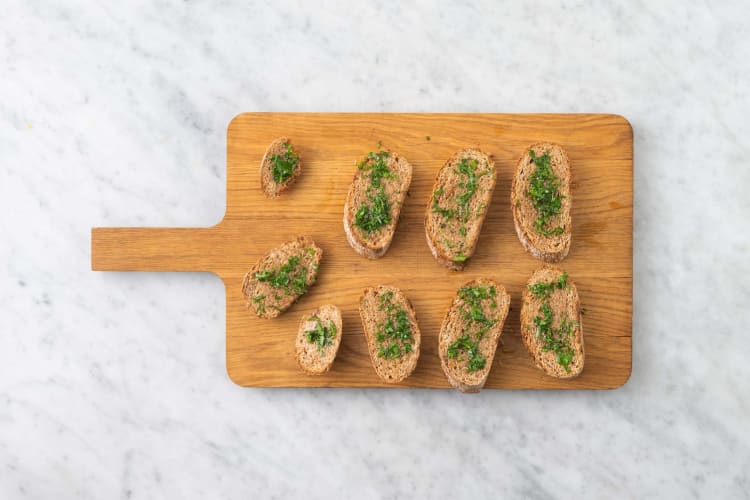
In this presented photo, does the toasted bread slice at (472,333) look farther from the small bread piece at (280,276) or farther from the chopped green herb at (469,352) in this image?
the small bread piece at (280,276)

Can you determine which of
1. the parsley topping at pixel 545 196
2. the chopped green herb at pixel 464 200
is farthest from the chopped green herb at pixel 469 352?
the parsley topping at pixel 545 196

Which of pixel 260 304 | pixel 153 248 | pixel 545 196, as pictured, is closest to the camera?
pixel 545 196

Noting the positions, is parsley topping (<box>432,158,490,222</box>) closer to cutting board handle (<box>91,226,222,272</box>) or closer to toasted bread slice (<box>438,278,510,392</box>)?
toasted bread slice (<box>438,278,510,392</box>)

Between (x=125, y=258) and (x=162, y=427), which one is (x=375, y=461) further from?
(x=125, y=258)

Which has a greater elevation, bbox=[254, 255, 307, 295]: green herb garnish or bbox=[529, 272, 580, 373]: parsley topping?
bbox=[254, 255, 307, 295]: green herb garnish

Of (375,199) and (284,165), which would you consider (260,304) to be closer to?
(284,165)

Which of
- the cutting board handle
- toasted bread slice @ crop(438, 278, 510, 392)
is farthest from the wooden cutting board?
toasted bread slice @ crop(438, 278, 510, 392)

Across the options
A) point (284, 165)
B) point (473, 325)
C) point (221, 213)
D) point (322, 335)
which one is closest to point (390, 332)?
point (322, 335)
